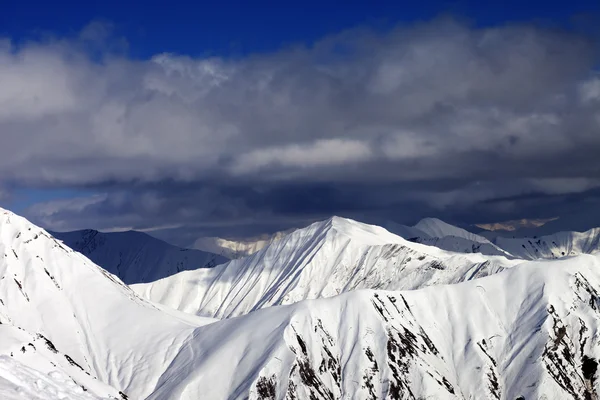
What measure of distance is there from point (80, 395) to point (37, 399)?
741cm

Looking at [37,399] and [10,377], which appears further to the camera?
[10,377]

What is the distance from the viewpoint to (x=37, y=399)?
5909 centimetres

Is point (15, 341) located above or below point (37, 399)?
above

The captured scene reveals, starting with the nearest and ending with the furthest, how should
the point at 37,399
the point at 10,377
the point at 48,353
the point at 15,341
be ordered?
1. the point at 37,399
2. the point at 10,377
3. the point at 15,341
4. the point at 48,353

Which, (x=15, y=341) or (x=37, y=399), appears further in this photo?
(x=15, y=341)

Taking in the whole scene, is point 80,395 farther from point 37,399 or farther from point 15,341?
point 15,341

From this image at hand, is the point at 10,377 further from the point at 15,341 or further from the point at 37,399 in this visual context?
the point at 15,341

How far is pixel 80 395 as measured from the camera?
217 ft

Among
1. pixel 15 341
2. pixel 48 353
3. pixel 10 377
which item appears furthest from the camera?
pixel 48 353

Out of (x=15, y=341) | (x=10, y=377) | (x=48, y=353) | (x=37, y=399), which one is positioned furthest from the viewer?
(x=48, y=353)

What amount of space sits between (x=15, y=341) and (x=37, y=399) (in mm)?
95111

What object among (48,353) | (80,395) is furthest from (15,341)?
(80,395)

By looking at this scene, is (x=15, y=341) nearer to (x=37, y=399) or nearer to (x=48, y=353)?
(x=48, y=353)

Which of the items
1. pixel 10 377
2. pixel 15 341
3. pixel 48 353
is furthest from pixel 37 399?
pixel 48 353
